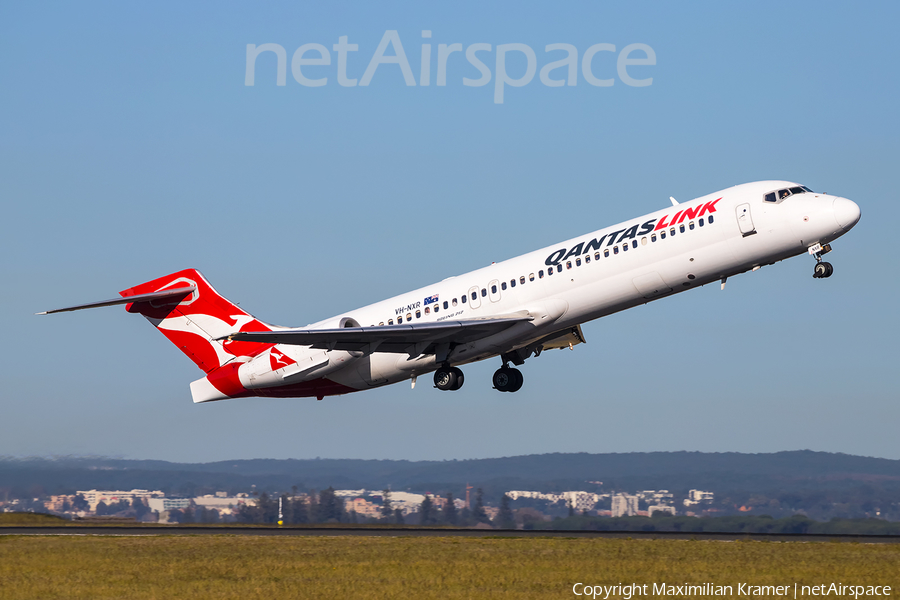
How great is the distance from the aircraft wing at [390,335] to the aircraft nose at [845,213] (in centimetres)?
825

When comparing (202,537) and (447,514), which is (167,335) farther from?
(447,514)

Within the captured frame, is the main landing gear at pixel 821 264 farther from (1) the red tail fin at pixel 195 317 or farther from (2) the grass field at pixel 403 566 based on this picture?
(1) the red tail fin at pixel 195 317

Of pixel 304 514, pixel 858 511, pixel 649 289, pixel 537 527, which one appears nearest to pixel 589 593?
pixel 649 289

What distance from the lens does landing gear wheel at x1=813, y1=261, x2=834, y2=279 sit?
83.3 ft

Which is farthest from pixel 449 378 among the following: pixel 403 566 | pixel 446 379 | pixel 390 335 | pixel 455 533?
pixel 403 566

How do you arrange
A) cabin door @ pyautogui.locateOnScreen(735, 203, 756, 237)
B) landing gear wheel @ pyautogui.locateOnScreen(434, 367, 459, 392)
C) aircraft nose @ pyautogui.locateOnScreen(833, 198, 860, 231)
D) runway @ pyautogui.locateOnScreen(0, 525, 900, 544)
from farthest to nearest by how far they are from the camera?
1. landing gear wheel @ pyautogui.locateOnScreen(434, 367, 459, 392)
2. runway @ pyautogui.locateOnScreen(0, 525, 900, 544)
3. cabin door @ pyautogui.locateOnScreen(735, 203, 756, 237)
4. aircraft nose @ pyautogui.locateOnScreen(833, 198, 860, 231)

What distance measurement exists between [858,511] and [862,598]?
24451 mm

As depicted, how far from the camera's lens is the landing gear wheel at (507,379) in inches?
1289

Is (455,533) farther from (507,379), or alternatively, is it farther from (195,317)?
(195,317)

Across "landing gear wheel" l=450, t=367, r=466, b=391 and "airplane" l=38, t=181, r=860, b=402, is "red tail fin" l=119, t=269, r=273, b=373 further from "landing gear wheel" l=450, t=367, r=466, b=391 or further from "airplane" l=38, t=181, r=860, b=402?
"landing gear wheel" l=450, t=367, r=466, b=391

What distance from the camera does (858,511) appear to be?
133ft

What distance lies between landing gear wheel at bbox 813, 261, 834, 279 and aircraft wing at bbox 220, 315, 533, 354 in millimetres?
7431

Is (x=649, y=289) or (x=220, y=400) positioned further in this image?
(x=220, y=400)

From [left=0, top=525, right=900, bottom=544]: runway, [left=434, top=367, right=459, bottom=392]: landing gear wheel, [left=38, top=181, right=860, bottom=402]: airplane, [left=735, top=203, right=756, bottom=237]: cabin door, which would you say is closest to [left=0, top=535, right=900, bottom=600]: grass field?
[left=0, top=525, right=900, bottom=544]: runway
